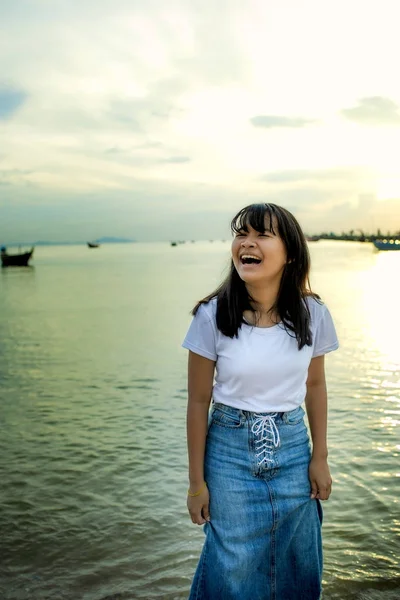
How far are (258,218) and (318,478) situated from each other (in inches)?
42.1

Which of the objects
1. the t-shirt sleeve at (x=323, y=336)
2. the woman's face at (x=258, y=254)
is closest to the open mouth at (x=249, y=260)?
the woman's face at (x=258, y=254)

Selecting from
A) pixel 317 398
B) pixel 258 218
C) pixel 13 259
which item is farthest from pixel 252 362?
pixel 13 259

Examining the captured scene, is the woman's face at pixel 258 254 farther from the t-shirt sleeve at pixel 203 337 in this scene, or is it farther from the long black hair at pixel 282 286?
the t-shirt sleeve at pixel 203 337

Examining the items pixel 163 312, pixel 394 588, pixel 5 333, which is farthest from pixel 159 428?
pixel 163 312

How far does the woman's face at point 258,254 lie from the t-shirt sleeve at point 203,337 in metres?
0.22

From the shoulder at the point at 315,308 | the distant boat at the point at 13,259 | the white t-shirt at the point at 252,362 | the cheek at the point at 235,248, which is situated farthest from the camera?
the distant boat at the point at 13,259

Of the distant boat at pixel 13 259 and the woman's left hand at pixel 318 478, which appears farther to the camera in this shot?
the distant boat at pixel 13 259

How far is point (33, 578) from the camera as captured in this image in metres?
4.21

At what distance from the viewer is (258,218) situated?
95.4 inches

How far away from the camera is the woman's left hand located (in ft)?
8.16

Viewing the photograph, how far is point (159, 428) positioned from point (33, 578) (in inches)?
131

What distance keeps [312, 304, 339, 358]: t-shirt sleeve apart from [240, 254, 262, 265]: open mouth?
0.39 metres

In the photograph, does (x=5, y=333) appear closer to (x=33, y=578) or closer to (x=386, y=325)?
(x=386, y=325)

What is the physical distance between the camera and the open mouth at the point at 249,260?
2445mm
